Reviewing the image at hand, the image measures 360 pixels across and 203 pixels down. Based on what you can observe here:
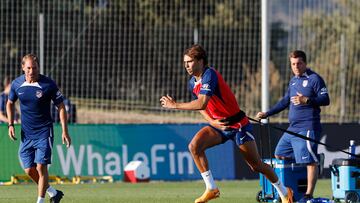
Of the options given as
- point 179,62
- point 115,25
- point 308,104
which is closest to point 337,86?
point 179,62

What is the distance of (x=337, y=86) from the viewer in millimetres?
37625

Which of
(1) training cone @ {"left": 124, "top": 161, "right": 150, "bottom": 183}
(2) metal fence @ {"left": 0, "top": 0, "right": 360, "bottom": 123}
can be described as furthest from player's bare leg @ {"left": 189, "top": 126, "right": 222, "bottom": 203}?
(2) metal fence @ {"left": 0, "top": 0, "right": 360, "bottom": 123}

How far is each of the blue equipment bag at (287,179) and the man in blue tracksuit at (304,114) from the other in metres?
0.18

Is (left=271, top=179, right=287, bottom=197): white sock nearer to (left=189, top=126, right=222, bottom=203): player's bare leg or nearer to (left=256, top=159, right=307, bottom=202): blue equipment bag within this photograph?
(left=189, top=126, right=222, bottom=203): player's bare leg

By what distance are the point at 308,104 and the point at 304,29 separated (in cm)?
3187

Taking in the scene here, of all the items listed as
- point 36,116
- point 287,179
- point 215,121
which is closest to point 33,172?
point 36,116

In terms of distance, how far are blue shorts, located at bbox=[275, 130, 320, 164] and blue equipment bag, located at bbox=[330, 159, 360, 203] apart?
1.25 feet

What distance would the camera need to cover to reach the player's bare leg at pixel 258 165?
42.5 feet

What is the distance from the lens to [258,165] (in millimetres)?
13047

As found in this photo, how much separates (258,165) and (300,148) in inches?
65.2

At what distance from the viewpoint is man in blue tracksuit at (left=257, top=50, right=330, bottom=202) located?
14.4m

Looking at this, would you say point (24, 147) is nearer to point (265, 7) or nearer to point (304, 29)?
point (265, 7)

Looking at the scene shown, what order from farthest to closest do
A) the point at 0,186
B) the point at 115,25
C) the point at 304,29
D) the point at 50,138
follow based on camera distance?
the point at 304,29, the point at 115,25, the point at 0,186, the point at 50,138

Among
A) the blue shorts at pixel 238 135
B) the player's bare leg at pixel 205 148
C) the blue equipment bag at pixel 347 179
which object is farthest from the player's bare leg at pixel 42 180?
the blue equipment bag at pixel 347 179
